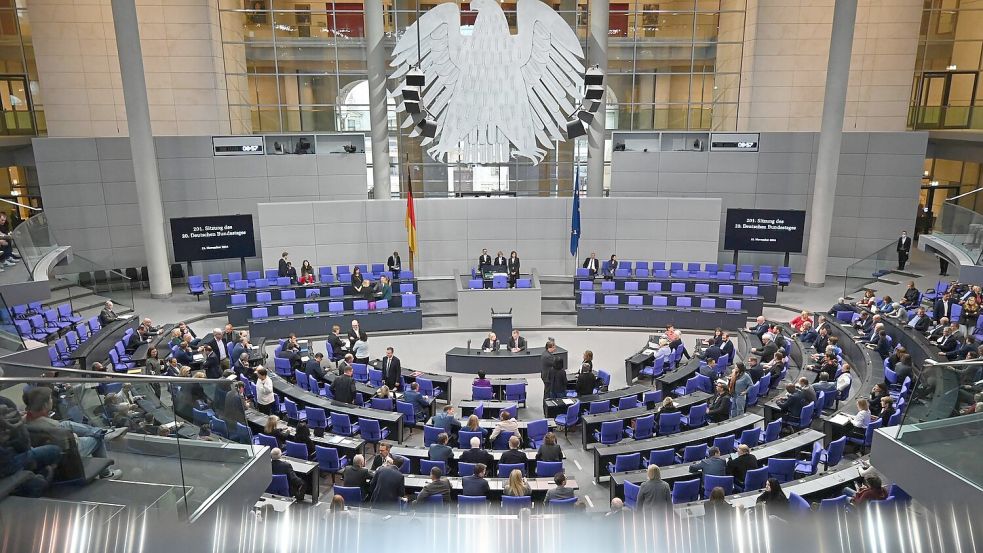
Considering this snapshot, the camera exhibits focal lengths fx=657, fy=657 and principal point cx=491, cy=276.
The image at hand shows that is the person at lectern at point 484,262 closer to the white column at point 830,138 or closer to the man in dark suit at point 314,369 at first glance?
the man in dark suit at point 314,369

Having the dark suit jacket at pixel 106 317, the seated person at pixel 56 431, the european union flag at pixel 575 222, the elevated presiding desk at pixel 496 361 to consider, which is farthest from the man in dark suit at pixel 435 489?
the european union flag at pixel 575 222

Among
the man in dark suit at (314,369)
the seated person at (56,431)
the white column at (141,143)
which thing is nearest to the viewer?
the seated person at (56,431)

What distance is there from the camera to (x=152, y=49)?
21.7 meters

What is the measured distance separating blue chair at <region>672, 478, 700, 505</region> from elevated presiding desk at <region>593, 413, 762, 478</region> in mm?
1299

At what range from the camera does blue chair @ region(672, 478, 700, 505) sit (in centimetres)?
784

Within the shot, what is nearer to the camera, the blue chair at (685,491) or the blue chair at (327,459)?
the blue chair at (685,491)

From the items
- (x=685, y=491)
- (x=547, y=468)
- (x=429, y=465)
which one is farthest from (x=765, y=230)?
(x=429, y=465)

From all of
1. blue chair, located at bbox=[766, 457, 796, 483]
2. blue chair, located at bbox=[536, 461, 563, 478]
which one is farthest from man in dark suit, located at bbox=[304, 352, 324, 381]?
blue chair, located at bbox=[766, 457, 796, 483]

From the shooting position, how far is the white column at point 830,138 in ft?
60.3

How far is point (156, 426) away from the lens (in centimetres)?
515

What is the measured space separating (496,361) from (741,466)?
657 centimetres

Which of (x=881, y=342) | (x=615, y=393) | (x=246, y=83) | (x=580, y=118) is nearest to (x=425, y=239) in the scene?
(x=580, y=118)

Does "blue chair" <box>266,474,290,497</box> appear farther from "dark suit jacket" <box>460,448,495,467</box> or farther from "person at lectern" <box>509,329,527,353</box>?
"person at lectern" <box>509,329,527,353</box>

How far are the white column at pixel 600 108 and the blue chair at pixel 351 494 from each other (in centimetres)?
1516
